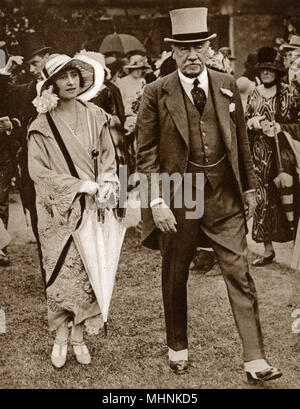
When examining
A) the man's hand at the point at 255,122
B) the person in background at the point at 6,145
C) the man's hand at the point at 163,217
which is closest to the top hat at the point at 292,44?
Result: the man's hand at the point at 255,122

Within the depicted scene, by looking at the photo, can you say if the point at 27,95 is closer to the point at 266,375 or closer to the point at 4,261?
the point at 4,261

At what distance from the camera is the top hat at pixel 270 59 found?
14.7 ft

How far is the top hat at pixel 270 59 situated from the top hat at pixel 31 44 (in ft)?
4.47

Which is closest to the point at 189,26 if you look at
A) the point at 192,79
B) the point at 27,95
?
the point at 192,79

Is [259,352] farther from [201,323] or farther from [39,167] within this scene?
[39,167]

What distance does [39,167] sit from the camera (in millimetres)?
3967

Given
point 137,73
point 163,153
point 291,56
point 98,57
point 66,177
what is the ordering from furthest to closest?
point 137,73 → point 291,56 → point 98,57 → point 66,177 → point 163,153

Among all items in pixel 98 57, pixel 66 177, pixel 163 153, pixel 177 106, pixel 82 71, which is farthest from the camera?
pixel 98 57

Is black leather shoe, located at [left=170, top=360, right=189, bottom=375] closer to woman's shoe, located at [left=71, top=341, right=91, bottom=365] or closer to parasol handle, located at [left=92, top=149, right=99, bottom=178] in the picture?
woman's shoe, located at [left=71, top=341, right=91, bottom=365]

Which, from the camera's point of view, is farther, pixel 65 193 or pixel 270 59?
pixel 270 59

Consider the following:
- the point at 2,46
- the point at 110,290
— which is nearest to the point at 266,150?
the point at 110,290

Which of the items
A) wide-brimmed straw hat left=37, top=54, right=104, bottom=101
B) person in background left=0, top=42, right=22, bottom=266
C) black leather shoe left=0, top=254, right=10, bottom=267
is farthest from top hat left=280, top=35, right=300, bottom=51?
black leather shoe left=0, top=254, right=10, bottom=267

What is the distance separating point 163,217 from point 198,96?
663 mm

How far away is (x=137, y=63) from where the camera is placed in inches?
191
